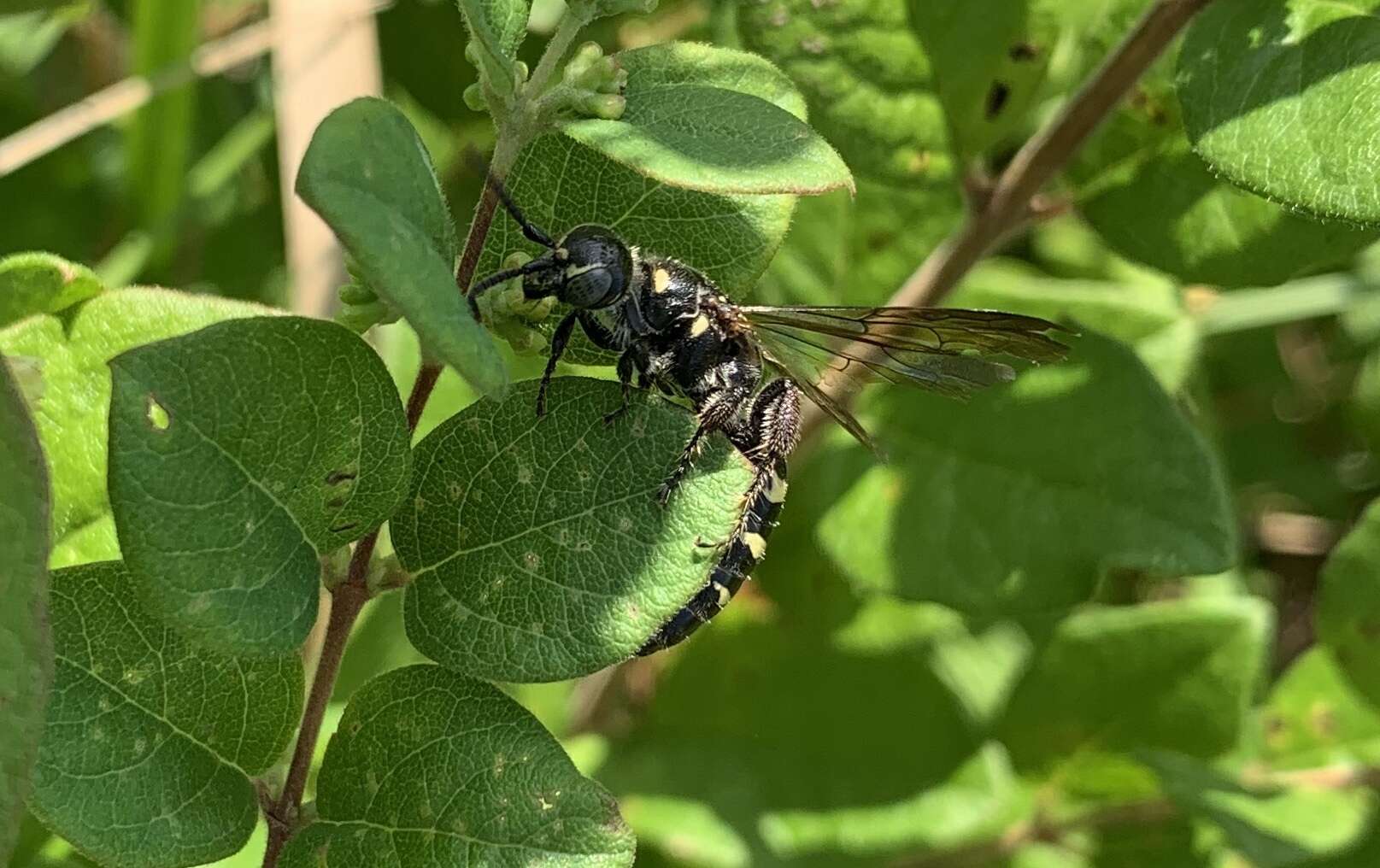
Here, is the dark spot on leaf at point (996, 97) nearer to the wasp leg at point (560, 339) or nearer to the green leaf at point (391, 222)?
the wasp leg at point (560, 339)

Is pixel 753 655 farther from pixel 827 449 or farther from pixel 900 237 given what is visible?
pixel 900 237

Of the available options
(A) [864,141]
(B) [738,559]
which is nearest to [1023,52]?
(A) [864,141]

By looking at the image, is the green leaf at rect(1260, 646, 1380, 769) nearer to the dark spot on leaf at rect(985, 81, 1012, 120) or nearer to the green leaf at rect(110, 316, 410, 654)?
the dark spot on leaf at rect(985, 81, 1012, 120)

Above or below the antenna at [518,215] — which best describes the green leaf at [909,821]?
below

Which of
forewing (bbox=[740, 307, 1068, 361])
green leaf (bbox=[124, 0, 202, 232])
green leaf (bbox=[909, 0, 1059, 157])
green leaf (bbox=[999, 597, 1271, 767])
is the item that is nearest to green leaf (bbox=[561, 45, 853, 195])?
forewing (bbox=[740, 307, 1068, 361])

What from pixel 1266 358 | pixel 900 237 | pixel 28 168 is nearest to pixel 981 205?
pixel 900 237

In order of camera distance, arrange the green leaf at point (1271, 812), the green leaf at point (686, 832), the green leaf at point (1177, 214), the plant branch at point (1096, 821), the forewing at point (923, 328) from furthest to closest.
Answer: the plant branch at point (1096, 821), the green leaf at point (686, 832), the green leaf at point (1271, 812), the green leaf at point (1177, 214), the forewing at point (923, 328)

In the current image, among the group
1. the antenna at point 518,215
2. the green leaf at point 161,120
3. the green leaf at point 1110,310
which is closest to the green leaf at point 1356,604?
the green leaf at point 1110,310
